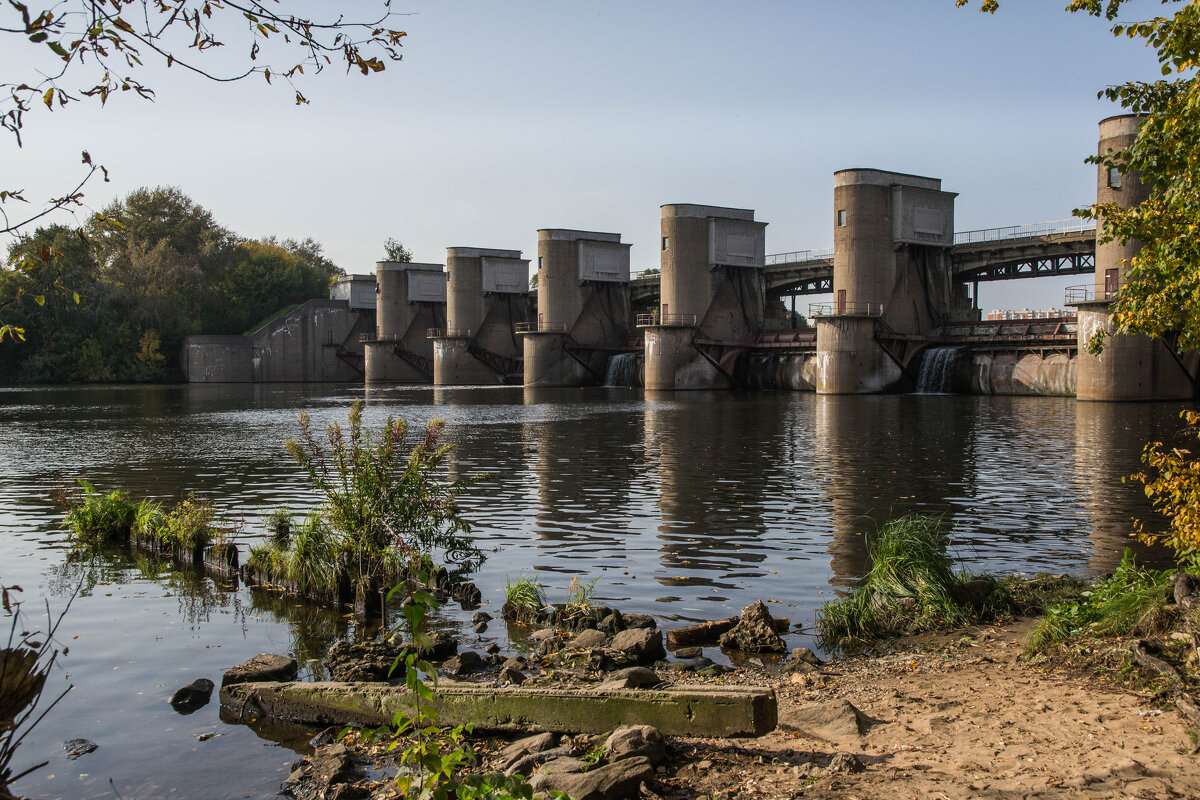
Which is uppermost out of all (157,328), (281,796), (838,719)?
(157,328)

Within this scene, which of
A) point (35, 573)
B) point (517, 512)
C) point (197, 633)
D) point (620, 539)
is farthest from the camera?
point (517, 512)

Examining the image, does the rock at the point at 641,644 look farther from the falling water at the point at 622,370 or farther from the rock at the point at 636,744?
the falling water at the point at 622,370

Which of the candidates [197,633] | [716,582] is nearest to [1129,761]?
[716,582]

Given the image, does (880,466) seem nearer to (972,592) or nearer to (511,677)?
(972,592)

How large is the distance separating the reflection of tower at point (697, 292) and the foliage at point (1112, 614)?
171ft

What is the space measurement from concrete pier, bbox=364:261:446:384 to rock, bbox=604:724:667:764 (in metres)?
83.8

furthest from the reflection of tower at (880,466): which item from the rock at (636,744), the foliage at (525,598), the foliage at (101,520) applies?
the foliage at (101,520)

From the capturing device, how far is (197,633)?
994 centimetres

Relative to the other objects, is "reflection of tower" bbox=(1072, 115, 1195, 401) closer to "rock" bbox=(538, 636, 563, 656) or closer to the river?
the river

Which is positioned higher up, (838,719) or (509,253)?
(509,253)

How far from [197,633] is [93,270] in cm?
9487

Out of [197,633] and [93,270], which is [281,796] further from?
[93,270]

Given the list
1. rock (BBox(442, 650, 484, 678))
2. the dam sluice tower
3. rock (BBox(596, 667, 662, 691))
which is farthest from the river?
the dam sluice tower

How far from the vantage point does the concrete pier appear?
8819 centimetres
